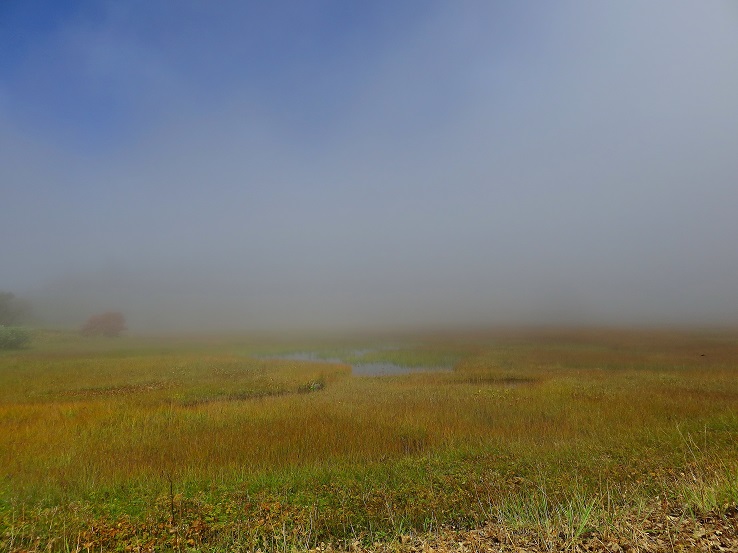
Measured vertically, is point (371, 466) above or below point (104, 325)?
below

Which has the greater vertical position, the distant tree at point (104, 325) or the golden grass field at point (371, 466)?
the distant tree at point (104, 325)

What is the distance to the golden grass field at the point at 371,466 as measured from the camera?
18.2 ft

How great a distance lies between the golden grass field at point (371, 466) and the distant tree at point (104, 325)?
2454 inches

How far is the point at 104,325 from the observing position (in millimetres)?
73562

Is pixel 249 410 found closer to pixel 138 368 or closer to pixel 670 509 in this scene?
pixel 670 509

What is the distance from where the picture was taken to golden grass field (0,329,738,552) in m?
5.56

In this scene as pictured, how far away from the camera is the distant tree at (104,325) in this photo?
72.0 metres

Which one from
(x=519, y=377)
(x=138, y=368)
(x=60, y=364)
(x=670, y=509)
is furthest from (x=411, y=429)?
(x=60, y=364)

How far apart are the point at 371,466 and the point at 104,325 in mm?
84349

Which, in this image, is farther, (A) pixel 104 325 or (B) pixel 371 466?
(A) pixel 104 325

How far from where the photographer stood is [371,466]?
29.8ft

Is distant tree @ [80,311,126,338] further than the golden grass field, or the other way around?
distant tree @ [80,311,126,338]

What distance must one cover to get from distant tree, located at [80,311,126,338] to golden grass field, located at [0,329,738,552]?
6233 centimetres

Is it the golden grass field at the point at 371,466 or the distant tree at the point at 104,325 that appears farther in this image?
the distant tree at the point at 104,325
